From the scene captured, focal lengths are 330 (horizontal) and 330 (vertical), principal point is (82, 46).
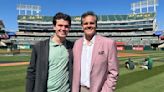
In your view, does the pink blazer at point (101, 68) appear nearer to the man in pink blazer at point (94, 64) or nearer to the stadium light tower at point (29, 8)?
the man in pink blazer at point (94, 64)

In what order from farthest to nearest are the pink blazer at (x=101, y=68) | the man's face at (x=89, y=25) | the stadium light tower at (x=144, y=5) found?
the stadium light tower at (x=144, y=5) → the man's face at (x=89, y=25) → the pink blazer at (x=101, y=68)

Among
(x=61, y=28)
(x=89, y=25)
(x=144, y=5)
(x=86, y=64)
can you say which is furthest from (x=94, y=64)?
(x=144, y=5)

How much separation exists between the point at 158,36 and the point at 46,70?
120 meters

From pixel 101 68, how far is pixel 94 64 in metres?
0.12

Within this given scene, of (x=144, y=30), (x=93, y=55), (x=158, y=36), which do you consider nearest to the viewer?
(x=93, y=55)

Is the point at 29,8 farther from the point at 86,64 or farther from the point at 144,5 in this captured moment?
the point at 86,64

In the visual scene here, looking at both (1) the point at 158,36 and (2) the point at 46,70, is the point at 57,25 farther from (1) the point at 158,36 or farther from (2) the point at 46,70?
(1) the point at 158,36

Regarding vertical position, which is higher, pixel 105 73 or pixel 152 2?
pixel 152 2

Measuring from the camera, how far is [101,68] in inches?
185

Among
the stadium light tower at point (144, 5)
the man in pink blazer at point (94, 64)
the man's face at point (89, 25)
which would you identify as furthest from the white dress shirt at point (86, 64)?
the stadium light tower at point (144, 5)

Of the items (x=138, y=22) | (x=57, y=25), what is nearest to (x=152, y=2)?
(x=138, y=22)

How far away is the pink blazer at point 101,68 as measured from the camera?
183 inches

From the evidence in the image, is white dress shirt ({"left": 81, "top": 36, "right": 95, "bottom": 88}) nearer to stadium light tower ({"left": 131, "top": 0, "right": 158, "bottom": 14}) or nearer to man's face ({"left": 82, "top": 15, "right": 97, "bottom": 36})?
man's face ({"left": 82, "top": 15, "right": 97, "bottom": 36})

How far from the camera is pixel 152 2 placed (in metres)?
135
